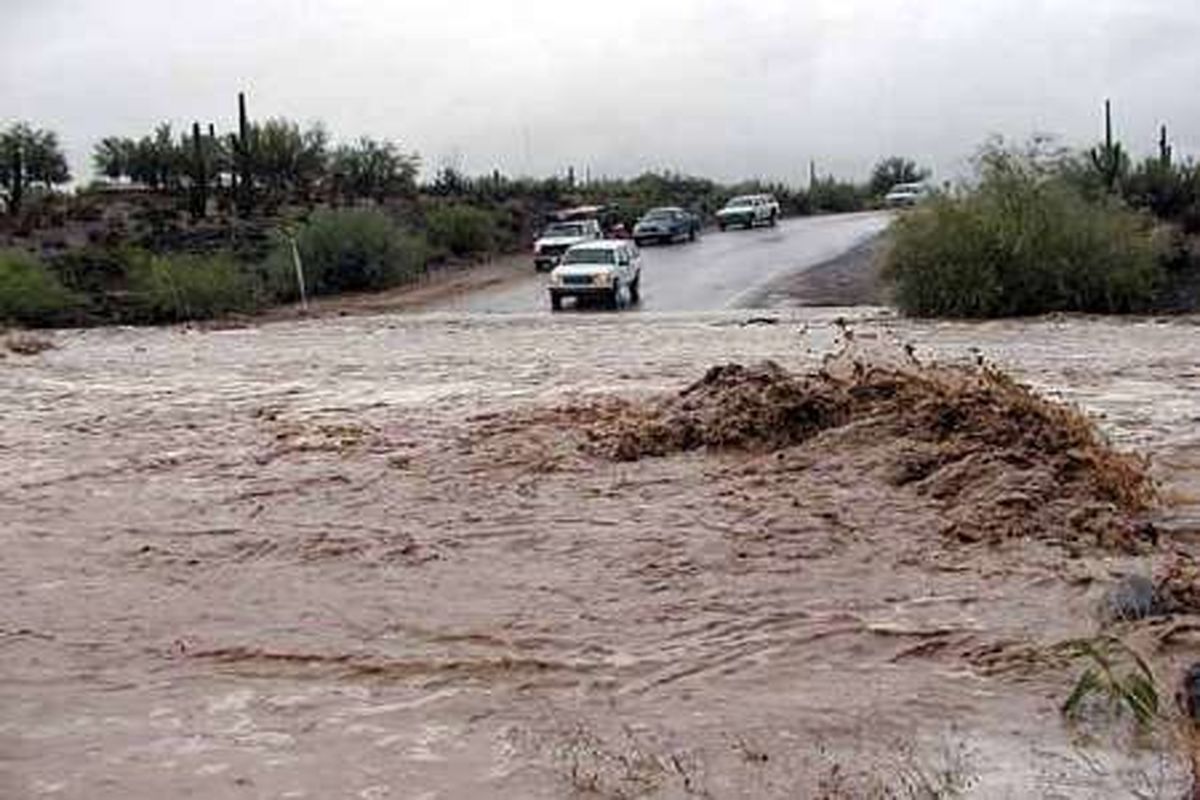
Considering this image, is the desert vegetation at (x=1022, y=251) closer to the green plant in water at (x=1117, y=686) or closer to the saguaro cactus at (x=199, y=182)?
the green plant in water at (x=1117, y=686)

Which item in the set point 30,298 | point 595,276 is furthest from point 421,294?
point 30,298

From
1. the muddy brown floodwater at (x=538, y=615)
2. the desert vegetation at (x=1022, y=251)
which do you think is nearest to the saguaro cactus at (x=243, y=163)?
the desert vegetation at (x=1022, y=251)

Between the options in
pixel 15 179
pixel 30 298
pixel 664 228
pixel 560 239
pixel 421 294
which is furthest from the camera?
pixel 664 228

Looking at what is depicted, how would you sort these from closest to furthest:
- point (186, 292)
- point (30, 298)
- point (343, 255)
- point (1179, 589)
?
point (1179, 589) → point (30, 298) → point (186, 292) → point (343, 255)

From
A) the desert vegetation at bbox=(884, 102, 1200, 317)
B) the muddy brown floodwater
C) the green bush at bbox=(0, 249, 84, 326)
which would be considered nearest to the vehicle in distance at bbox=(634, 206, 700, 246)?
the green bush at bbox=(0, 249, 84, 326)

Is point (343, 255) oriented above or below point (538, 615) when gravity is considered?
above

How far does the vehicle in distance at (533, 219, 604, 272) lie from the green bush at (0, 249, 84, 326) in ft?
53.3

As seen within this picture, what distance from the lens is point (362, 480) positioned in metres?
15.8

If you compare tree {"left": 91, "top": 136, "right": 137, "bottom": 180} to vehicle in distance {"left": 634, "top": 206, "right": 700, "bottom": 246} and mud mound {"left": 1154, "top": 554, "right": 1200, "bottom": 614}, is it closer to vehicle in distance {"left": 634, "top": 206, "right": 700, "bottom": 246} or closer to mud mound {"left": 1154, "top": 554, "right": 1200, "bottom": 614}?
vehicle in distance {"left": 634, "top": 206, "right": 700, "bottom": 246}

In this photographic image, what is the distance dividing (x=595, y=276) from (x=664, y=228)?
27147 millimetres

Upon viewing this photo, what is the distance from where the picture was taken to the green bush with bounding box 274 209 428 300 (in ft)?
171

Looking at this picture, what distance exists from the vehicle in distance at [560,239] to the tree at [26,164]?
→ 19.5m

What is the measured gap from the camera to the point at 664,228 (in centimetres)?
7119

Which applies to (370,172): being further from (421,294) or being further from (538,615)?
(538,615)
